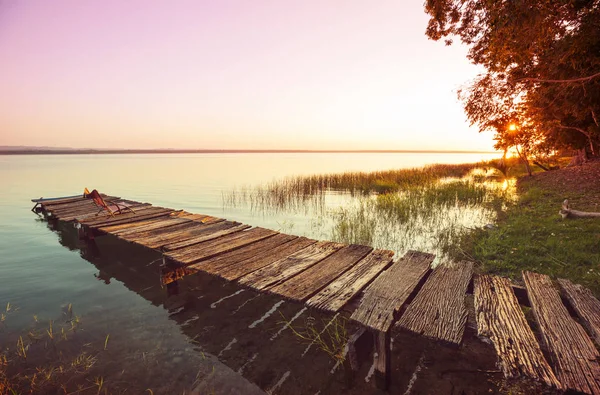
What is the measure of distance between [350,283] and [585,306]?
8.17ft

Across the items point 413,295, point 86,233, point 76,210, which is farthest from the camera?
point 76,210

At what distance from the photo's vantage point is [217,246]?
5.17 meters

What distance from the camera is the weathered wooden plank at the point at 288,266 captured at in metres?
3.59

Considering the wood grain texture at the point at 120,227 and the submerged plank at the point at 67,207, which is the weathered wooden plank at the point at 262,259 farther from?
the submerged plank at the point at 67,207

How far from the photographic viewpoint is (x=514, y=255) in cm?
588

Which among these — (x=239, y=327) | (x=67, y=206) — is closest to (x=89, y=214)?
(x=67, y=206)

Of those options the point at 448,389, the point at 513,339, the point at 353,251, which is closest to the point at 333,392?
the point at 448,389

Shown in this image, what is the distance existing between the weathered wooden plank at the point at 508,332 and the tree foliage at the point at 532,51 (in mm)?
6045

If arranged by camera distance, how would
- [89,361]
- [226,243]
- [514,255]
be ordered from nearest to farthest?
1. [89,361]
2. [226,243]
3. [514,255]

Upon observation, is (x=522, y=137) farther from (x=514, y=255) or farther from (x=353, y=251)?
(x=353, y=251)

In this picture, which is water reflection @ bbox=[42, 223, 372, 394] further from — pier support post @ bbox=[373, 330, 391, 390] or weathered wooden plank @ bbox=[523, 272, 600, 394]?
weathered wooden plank @ bbox=[523, 272, 600, 394]

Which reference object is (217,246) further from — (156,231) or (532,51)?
(532,51)

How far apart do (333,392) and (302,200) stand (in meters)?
12.2

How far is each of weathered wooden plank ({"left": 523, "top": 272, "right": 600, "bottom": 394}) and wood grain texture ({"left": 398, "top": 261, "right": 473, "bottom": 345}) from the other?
2.15ft
